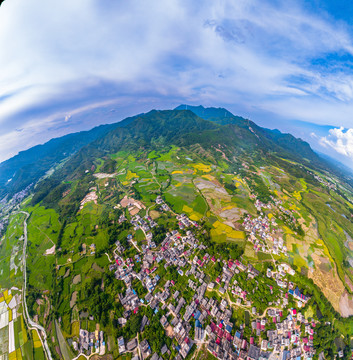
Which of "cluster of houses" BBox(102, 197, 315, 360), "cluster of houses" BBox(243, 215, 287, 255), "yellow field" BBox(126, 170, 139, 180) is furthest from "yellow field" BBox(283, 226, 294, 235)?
"yellow field" BBox(126, 170, 139, 180)

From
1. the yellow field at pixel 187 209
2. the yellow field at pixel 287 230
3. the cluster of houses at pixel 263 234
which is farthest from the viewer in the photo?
the yellow field at pixel 187 209

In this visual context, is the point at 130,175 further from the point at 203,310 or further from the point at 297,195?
the point at 297,195

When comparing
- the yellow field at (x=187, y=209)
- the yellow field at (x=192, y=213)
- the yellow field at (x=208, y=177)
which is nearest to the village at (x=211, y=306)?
the yellow field at (x=192, y=213)

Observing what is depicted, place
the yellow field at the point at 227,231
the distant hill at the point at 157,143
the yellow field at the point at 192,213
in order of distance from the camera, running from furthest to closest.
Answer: the distant hill at the point at 157,143 < the yellow field at the point at 192,213 < the yellow field at the point at 227,231

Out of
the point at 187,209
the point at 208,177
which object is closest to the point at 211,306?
the point at 187,209

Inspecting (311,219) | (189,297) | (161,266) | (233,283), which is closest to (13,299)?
(161,266)

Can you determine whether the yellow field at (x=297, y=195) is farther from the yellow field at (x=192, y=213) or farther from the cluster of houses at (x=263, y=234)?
the yellow field at (x=192, y=213)

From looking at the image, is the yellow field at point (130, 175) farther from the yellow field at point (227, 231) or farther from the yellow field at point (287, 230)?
the yellow field at point (287, 230)

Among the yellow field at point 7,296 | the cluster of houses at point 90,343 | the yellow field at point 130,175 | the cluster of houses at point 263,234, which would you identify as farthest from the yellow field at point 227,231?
the yellow field at point 7,296

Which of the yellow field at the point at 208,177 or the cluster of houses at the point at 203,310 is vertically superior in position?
the yellow field at the point at 208,177

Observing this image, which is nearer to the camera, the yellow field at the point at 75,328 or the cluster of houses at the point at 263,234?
the yellow field at the point at 75,328

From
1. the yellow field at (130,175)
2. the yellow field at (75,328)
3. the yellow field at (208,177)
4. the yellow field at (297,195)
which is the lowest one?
the yellow field at (75,328)
